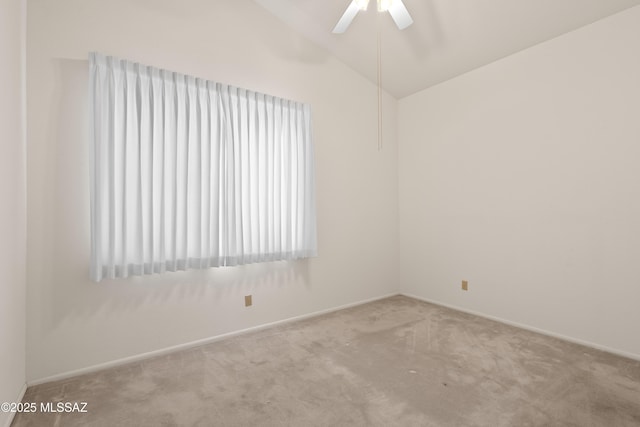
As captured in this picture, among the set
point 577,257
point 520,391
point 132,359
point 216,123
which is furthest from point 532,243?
point 132,359

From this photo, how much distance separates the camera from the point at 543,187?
9.30 ft

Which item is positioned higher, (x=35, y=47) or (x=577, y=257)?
(x=35, y=47)

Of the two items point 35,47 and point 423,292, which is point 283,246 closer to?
point 423,292

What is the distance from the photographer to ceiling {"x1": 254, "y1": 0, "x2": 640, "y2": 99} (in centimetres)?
255

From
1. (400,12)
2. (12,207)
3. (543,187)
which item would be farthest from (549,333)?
(12,207)

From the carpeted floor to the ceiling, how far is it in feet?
8.95

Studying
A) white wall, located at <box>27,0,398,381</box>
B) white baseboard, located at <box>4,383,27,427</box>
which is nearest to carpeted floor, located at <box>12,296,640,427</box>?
white baseboard, located at <box>4,383,27,427</box>

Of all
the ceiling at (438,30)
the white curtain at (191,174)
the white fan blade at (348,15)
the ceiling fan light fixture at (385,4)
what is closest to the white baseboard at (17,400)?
the white curtain at (191,174)

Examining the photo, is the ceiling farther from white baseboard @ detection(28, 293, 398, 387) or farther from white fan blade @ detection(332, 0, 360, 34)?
white baseboard @ detection(28, 293, 398, 387)

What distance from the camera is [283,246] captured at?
307 centimetres

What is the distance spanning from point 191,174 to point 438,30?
269 centimetres

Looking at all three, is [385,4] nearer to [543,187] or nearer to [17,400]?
[543,187]

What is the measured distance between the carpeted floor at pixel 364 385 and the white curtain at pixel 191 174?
2.45ft

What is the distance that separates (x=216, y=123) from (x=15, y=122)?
126 cm
